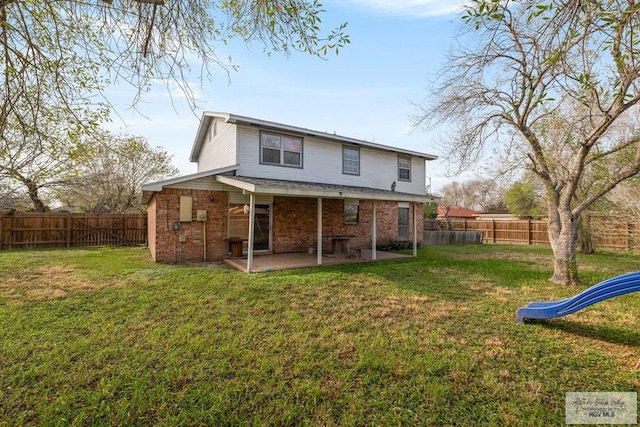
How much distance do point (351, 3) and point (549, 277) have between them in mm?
8681

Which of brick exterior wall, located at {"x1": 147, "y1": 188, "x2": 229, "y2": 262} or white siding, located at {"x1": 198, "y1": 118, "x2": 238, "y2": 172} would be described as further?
white siding, located at {"x1": 198, "y1": 118, "x2": 238, "y2": 172}

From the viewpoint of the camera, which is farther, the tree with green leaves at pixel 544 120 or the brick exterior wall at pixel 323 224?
the brick exterior wall at pixel 323 224

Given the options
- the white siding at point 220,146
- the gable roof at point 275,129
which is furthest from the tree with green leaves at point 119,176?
the white siding at point 220,146

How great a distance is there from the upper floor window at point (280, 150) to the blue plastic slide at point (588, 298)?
879 centimetres

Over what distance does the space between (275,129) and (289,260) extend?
4896 millimetres

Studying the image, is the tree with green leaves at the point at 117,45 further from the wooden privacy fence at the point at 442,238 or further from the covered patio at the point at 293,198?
the wooden privacy fence at the point at 442,238

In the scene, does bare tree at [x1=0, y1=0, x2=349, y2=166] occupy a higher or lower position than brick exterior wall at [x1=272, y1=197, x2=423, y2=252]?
higher

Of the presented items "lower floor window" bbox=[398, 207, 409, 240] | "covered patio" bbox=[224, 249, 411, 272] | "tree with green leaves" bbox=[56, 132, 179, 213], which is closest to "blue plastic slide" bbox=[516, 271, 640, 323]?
"covered patio" bbox=[224, 249, 411, 272]

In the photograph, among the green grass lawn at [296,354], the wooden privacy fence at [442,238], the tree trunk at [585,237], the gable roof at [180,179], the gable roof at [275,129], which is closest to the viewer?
the green grass lawn at [296,354]

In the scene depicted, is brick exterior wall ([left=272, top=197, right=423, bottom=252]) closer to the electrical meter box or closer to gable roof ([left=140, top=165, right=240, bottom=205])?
gable roof ([left=140, top=165, right=240, bottom=205])

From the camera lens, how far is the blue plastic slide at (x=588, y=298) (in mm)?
3666

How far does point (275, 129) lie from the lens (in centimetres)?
1075

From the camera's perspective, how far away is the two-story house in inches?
365

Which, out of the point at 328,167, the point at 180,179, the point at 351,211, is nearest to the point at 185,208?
the point at 180,179
